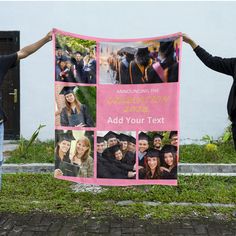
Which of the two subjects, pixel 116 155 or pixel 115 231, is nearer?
pixel 115 231

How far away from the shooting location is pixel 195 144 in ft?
25.3

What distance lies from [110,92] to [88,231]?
61.3 inches

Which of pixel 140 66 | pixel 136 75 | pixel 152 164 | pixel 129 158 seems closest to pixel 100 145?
pixel 129 158

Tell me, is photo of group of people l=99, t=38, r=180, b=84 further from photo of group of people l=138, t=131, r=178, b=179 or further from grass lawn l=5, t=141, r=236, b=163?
grass lawn l=5, t=141, r=236, b=163

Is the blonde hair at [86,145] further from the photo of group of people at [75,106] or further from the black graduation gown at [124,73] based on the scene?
the black graduation gown at [124,73]

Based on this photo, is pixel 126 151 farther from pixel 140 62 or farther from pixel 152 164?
pixel 140 62

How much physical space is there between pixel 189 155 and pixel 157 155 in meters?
2.33

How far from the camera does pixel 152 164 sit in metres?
4.86

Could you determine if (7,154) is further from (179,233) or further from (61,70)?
(179,233)

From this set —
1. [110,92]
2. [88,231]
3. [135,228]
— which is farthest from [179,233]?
[110,92]

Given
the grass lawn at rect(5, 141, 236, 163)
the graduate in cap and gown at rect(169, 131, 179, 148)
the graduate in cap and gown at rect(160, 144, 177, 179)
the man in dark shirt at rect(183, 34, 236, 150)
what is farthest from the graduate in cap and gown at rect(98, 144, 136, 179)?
the grass lawn at rect(5, 141, 236, 163)

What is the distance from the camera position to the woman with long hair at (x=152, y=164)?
4.84 metres

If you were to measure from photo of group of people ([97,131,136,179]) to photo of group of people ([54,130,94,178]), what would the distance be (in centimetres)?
11

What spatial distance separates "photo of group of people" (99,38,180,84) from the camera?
4723 millimetres
